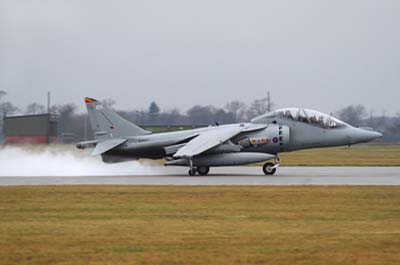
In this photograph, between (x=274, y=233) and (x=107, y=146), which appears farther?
(x=107, y=146)

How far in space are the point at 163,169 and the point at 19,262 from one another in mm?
24964

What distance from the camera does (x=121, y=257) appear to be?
1042 centimetres

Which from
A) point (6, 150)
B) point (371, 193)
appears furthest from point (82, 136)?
point (371, 193)

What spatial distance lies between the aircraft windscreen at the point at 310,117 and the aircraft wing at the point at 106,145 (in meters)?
6.76

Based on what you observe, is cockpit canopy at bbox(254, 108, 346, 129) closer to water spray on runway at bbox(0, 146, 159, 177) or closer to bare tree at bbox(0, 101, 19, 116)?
water spray on runway at bbox(0, 146, 159, 177)

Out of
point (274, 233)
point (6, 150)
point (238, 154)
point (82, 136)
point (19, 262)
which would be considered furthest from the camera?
point (82, 136)

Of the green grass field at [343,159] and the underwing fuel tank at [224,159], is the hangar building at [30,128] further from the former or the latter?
the underwing fuel tank at [224,159]

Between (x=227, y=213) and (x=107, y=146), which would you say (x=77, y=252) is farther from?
(x=107, y=146)

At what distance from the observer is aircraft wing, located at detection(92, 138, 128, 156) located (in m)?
31.0

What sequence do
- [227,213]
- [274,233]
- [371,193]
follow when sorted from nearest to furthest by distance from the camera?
[274,233] < [227,213] < [371,193]

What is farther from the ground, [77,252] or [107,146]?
[107,146]

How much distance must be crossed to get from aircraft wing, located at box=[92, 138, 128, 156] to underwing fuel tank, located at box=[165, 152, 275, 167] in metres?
2.77

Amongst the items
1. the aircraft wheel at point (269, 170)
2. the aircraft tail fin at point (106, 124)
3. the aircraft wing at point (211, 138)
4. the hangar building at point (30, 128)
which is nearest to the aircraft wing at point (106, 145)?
the aircraft tail fin at point (106, 124)

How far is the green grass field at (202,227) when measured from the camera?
10.5 metres
